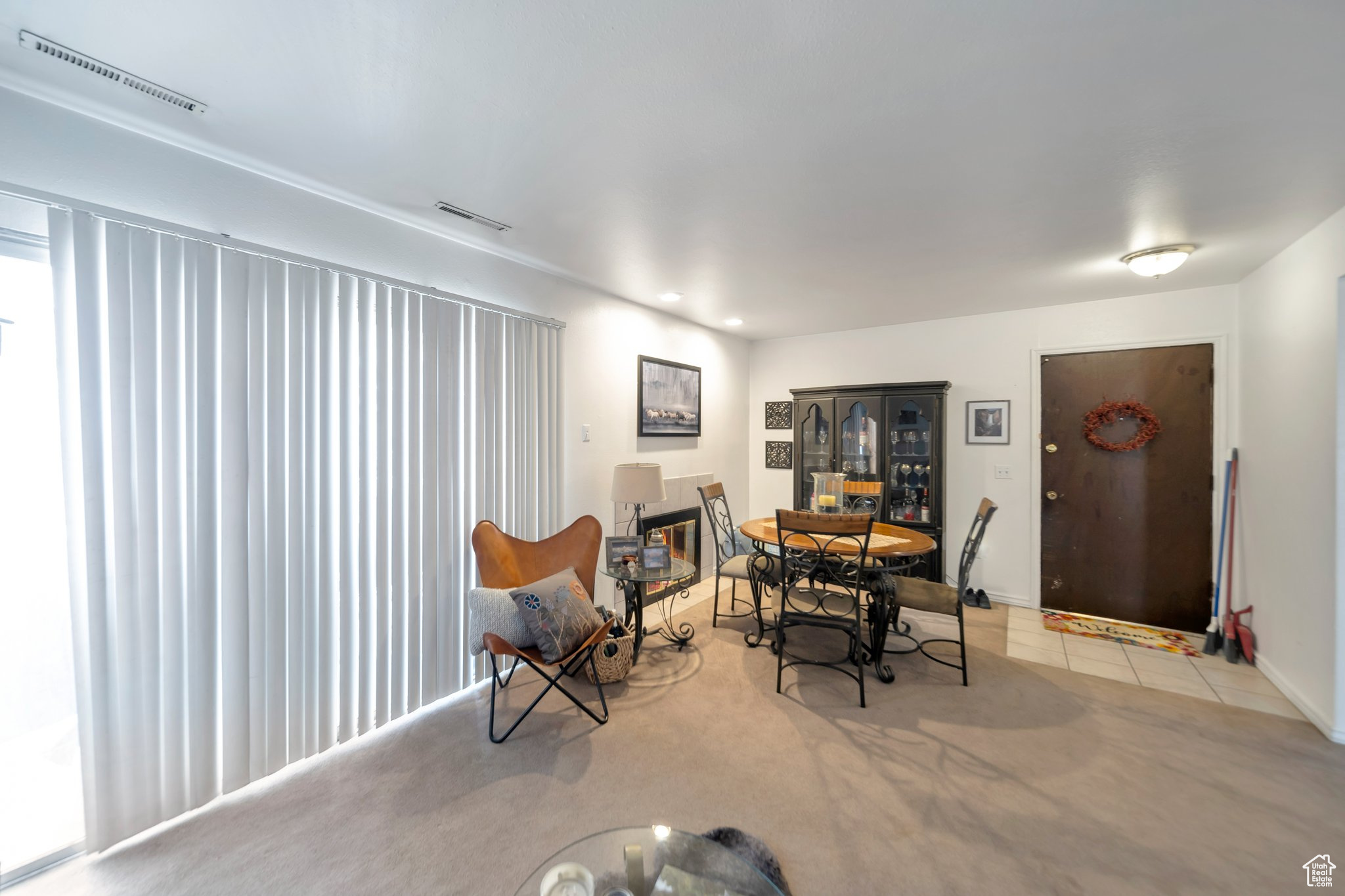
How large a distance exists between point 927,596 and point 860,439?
1952 millimetres

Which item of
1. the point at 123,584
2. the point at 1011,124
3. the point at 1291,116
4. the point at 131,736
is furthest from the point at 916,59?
the point at 131,736

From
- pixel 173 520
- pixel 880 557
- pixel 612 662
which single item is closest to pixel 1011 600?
pixel 880 557

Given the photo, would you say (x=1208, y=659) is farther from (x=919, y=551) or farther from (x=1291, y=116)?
(x=1291, y=116)

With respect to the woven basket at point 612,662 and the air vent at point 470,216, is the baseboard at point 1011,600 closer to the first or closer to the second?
the woven basket at point 612,662

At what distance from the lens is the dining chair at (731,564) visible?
3416 millimetres

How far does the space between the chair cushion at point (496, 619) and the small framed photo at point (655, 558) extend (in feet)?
2.82

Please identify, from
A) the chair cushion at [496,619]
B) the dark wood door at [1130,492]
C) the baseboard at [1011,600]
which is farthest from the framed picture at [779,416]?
the chair cushion at [496,619]

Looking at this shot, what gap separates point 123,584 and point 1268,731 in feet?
16.2

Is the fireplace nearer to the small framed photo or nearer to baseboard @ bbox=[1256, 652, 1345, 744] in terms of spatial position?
the small framed photo

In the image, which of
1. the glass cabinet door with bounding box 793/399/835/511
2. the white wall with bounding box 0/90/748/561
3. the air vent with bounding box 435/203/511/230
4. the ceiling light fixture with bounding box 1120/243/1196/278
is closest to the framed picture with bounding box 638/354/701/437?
the white wall with bounding box 0/90/748/561

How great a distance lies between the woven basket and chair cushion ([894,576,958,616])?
1.67m

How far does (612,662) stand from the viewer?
2891 mm

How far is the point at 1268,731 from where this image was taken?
2.45m

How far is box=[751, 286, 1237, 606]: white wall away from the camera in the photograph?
3.71m
